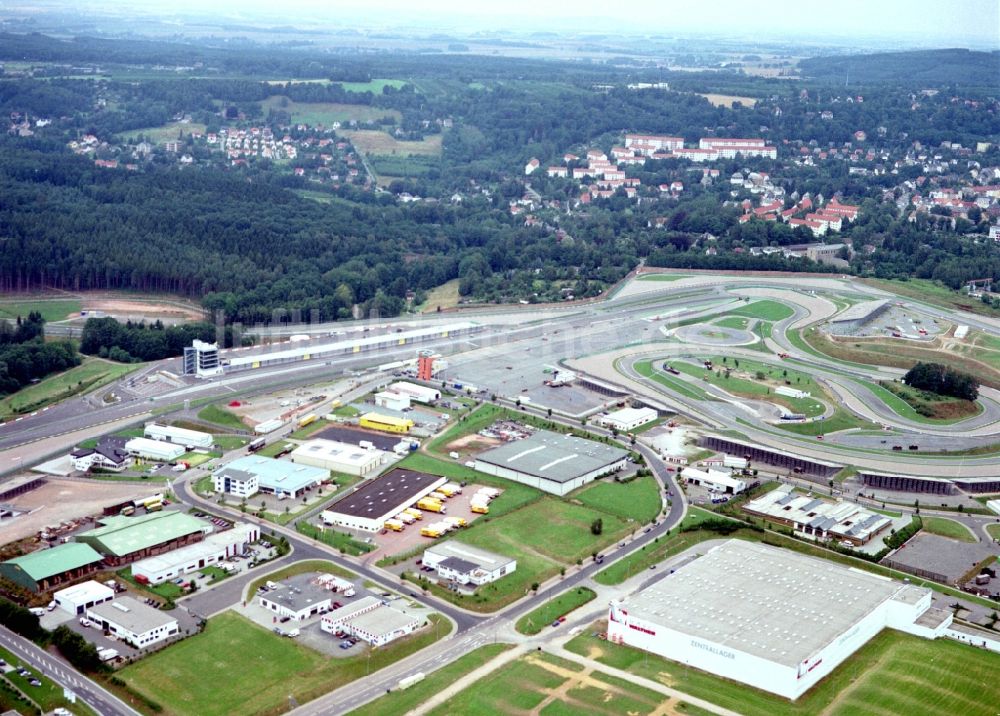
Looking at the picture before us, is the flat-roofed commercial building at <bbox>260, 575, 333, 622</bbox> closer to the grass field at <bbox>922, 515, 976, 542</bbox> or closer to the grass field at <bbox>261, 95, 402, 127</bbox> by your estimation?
the grass field at <bbox>922, 515, 976, 542</bbox>

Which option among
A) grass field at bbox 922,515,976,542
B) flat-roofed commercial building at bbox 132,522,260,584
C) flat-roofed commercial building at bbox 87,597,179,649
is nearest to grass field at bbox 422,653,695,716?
flat-roofed commercial building at bbox 87,597,179,649

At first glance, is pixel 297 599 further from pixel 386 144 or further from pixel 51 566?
pixel 386 144

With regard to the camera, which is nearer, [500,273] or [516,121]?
[500,273]

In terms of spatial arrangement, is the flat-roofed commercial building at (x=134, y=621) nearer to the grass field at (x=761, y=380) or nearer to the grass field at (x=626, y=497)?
the grass field at (x=626, y=497)

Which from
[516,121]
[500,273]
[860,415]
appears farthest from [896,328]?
[516,121]

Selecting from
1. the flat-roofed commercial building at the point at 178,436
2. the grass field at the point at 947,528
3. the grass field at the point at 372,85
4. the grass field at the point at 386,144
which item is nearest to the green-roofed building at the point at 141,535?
the flat-roofed commercial building at the point at 178,436

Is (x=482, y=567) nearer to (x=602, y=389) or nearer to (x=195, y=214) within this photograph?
(x=602, y=389)
